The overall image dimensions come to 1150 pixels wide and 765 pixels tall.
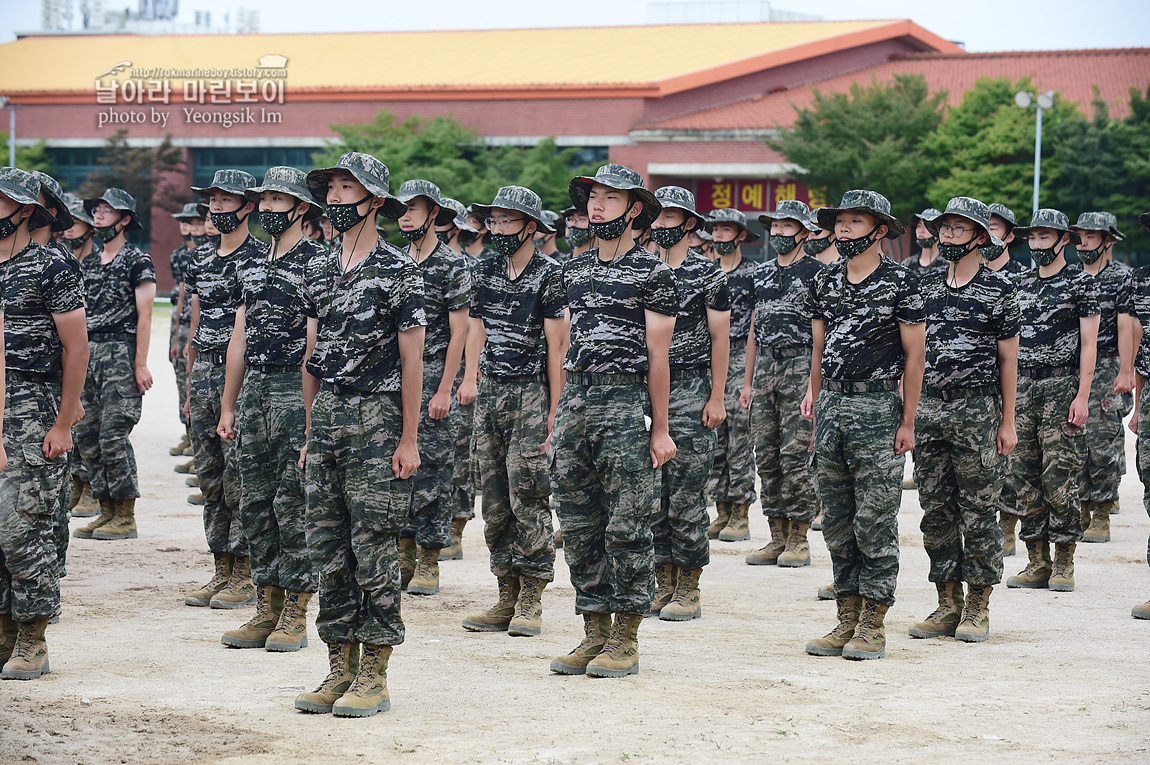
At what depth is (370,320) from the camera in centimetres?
619

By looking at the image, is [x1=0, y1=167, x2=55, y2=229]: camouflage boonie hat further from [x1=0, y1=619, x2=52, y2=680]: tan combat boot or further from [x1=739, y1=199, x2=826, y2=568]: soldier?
[x1=739, y1=199, x2=826, y2=568]: soldier

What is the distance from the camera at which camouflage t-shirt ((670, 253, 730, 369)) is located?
8.72 m

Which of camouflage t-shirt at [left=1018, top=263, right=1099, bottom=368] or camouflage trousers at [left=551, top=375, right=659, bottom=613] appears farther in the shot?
camouflage t-shirt at [left=1018, top=263, right=1099, bottom=368]

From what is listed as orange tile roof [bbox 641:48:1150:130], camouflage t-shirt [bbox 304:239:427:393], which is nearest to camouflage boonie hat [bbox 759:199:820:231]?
camouflage t-shirt [bbox 304:239:427:393]

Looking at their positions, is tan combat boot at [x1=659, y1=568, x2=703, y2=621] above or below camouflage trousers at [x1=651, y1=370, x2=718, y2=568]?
below

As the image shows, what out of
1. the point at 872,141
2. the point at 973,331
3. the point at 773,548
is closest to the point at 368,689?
the point at 973,331

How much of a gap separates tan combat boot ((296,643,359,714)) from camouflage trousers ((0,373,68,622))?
4.82 feet

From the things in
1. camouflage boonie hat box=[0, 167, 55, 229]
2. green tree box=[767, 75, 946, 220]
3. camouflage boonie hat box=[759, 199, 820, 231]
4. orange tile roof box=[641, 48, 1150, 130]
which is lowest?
camouflage boonie hat box=[0, 167, 55, 229]

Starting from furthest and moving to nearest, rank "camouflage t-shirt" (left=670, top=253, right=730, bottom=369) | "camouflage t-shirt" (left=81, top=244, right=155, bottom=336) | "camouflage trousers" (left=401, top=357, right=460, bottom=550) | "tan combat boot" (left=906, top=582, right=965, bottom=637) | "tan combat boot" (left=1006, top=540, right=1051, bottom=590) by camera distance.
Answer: "camouflage t-shirt" (left=81, top=244, right=155, bottom=336) < "tan combat boot" (left=1006, top=540, right=1051, bottom=590) < "camouflage trousers" (left=401, top=357, right=460, bottom=550) < "camouflage t-shirt" (left=670, top=253, right=730, bottom=369) < "tan combat boot" (left=906, top=582, right=965, bottom=637)

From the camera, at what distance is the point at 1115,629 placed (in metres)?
8.27

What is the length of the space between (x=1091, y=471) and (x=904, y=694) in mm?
5661

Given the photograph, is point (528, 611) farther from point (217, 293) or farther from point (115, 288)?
point (115, 288)

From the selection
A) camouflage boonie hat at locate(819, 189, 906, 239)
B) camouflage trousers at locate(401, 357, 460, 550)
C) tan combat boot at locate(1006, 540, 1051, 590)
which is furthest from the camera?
tan combat boot at locate(1006, 540, 1051, 590)

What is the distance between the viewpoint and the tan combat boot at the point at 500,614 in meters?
8.12
